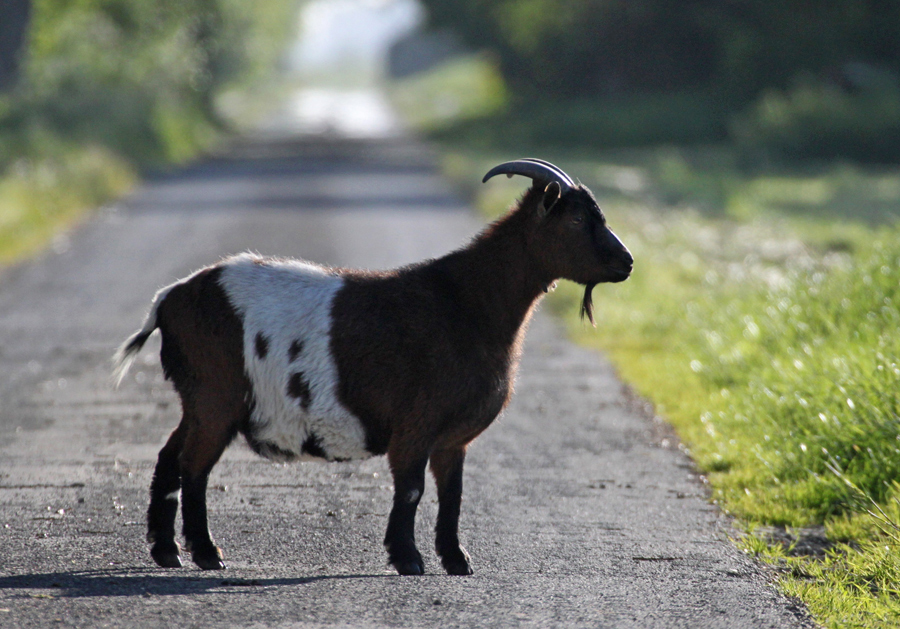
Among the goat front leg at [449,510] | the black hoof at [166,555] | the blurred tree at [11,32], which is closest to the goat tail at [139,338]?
the black hoof at [166,555]

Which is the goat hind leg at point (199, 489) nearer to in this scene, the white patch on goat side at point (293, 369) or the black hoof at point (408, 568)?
the white patch on goat side at point (293, 369)

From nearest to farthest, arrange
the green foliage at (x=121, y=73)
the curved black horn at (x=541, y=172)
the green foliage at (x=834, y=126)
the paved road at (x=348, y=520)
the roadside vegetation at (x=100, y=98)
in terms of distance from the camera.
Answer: the paved road at (x=348, y=520) < the curved black horn at (x=541, y=172) < the roadside vegetation at (x=100, y=98) < the green foliage at (x=121, y=73) < the green foliage at (x=834, y=126)

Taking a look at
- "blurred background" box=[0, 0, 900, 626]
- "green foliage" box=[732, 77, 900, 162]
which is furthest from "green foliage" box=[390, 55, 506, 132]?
"green foliage" box=[732, 77, 900, 162]

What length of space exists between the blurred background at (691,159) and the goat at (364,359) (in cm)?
177

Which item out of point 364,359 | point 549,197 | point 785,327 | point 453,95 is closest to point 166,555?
point 364,359

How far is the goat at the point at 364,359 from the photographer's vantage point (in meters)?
5.57

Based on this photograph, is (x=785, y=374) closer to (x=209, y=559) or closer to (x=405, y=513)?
(x=405, y=513)

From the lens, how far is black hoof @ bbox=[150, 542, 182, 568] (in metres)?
5.57

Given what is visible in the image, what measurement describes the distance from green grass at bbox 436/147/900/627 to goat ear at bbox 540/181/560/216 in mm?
2040

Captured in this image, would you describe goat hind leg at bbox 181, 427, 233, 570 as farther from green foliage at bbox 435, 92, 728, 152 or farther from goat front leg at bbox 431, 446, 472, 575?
green foliage at bbox 435, 92, 728, 152

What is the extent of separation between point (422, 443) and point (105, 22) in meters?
33.2

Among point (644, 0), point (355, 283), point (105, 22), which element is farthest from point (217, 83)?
point (355, 283)

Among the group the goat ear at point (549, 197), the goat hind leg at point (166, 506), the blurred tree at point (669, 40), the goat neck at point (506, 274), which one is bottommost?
the goat hind leg at point (166, 506)

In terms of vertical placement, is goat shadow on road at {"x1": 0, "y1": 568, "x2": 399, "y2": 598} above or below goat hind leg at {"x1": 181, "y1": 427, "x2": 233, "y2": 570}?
below
